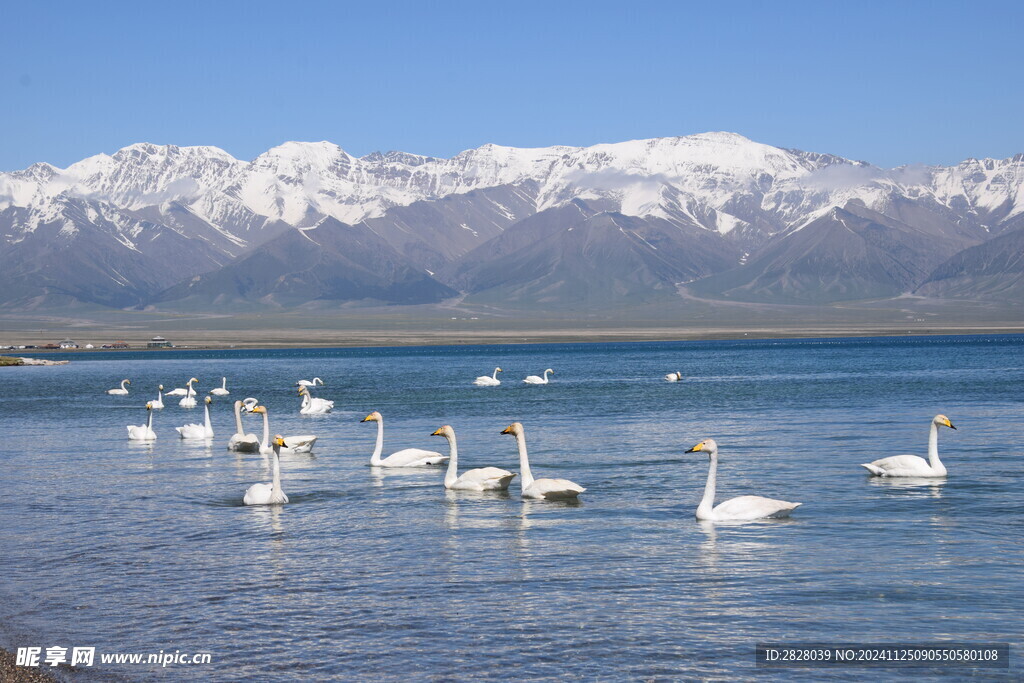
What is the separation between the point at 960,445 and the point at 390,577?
21.7 meters

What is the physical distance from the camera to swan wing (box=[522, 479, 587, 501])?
2470 centimetres

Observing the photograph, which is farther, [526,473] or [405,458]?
[405,458]

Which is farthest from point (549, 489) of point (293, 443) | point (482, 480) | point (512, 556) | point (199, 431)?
point (199, 431)

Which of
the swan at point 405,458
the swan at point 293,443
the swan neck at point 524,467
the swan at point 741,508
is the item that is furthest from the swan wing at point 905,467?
the swan at point 293,443

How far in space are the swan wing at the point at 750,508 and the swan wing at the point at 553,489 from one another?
12.1 feet

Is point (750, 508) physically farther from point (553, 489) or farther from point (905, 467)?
point (905, 467)

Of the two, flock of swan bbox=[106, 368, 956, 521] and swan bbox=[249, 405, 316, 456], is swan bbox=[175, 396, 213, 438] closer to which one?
flock of swan bbox=[106, 368, 956, 521]

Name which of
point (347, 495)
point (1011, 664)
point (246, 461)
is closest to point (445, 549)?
point (347, 495)

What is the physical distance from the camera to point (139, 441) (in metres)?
39.9

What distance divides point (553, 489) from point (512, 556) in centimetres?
531

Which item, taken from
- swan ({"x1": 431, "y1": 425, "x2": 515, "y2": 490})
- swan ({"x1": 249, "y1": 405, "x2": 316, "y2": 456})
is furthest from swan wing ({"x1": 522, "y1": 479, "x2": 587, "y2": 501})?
swan ({"x1": 249, "y1": 405, "x2": 316, "y2": 456})

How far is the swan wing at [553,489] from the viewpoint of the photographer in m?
24.7

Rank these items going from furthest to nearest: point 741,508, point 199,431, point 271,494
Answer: point 199,431 → point 271,494 → point 741,508

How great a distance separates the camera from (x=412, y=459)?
102ft
